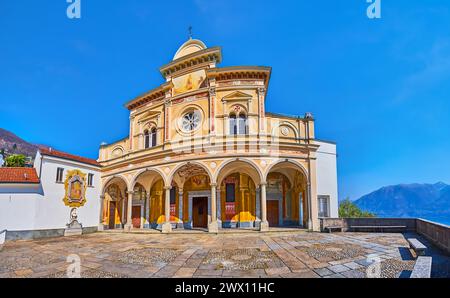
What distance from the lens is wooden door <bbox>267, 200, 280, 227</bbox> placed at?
19594mm

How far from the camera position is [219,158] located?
16.8 m

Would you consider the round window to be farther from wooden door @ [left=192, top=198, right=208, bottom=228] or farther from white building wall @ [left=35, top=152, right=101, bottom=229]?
white building wall @ [left=35, top=152, right=101, bottom=229]

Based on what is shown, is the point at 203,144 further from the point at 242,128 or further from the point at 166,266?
the point at 166,266

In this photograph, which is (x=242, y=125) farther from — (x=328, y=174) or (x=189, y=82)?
(x=328, y=174)

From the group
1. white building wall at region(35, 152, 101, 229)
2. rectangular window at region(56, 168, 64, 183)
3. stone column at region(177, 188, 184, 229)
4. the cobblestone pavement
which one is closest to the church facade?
stone column at region(177, 188, 184, 229)

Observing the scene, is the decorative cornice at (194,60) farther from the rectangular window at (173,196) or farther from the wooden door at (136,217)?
the wooden door at (136,217)

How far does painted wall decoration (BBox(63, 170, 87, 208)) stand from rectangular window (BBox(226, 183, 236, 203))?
11629 millimetres

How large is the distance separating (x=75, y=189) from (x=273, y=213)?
1589cm

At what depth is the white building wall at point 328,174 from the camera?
62.1ft

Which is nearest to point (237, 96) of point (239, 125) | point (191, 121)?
point (239, 125)

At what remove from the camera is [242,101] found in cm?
1814

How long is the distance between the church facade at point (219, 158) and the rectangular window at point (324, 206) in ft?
0.25

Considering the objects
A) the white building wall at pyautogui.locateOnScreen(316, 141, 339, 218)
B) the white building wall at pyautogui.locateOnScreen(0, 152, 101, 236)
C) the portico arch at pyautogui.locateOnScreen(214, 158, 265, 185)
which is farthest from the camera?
the white building wall at pyautogui.locateOnScreen(316, 141, 339, 218)

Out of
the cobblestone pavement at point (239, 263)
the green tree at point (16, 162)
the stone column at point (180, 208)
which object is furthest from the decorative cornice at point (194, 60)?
the green tree at point (16, 162)
